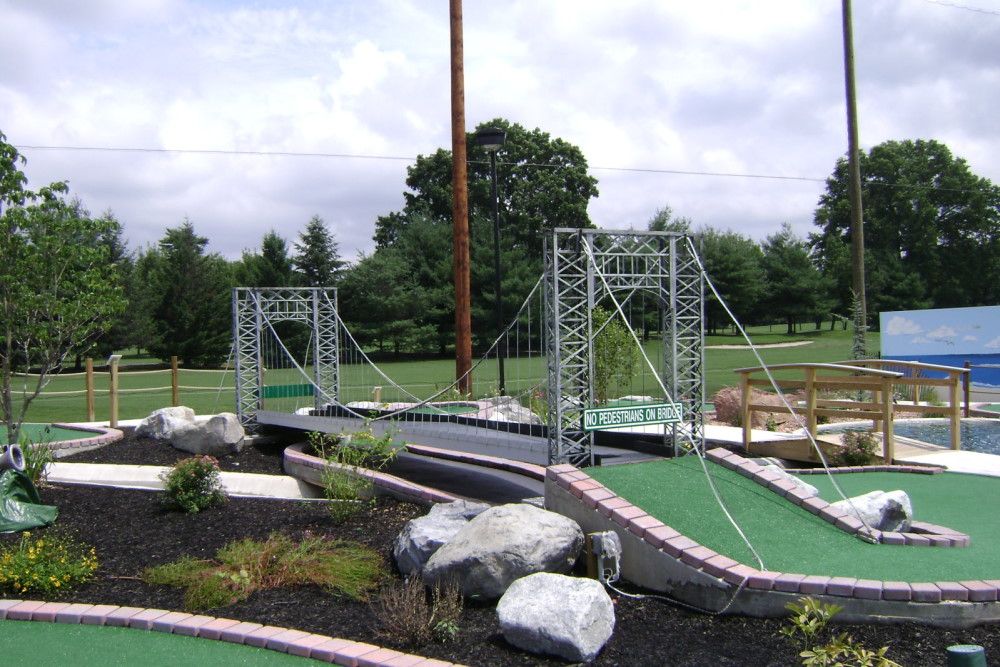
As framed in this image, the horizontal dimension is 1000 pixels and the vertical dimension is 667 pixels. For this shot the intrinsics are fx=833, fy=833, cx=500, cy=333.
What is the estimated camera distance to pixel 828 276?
1911 inches

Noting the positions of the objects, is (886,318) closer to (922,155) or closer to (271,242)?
(271,242)

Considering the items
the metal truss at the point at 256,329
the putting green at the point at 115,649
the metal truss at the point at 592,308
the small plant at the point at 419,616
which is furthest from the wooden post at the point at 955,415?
the putting green at the point at 115,649

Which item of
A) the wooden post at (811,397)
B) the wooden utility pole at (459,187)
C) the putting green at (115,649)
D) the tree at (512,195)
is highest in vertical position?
the tree at (512,195)

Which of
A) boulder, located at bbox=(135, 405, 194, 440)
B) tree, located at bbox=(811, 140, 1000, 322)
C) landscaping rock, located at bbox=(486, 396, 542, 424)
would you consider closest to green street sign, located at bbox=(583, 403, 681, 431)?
landscaping rock, located at bbox=(486, 396, 542, 424)

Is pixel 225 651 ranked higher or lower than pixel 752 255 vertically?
lower

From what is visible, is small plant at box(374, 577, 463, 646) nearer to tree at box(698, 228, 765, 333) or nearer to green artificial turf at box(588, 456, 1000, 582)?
green artificial turf at box(588, 456, 1000, 582)

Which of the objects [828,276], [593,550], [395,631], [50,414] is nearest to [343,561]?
[395,631]

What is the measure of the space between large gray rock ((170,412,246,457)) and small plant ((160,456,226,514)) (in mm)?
3963

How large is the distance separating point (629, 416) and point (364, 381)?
1786 cm

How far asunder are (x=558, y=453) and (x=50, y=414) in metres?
16.2

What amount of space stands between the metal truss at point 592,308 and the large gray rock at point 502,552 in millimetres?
1853

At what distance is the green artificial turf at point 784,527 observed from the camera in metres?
5.01

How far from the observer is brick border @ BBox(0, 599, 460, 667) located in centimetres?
431

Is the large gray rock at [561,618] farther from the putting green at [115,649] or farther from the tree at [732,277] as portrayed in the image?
the tree at [732,277]
